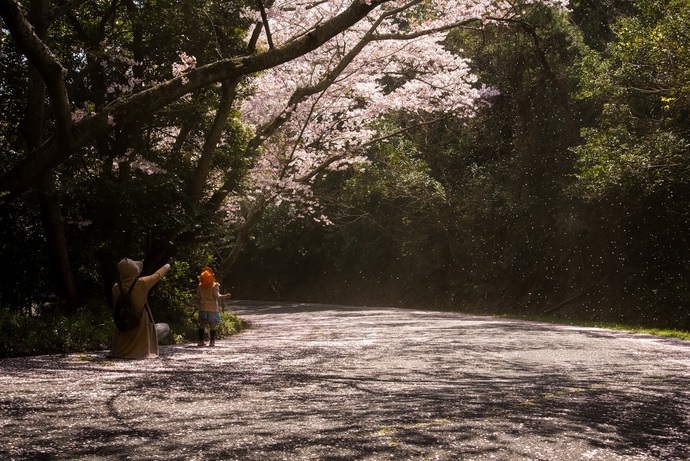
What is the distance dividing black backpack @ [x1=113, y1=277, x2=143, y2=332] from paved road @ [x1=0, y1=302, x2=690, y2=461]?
0.63 meters

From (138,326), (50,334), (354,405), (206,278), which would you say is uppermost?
(206,278)

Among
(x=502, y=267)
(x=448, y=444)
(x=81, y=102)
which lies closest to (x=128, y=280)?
(x=448, y=444)

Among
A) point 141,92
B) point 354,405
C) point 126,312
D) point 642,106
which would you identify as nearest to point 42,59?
point 141,92

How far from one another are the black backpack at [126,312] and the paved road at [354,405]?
63cm

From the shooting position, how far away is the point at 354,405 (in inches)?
292

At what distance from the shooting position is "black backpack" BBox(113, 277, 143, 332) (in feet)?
38.3

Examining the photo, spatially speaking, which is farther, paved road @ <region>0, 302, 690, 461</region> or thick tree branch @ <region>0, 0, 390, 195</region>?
thick tree branch @ <region>0, 0, 390, 195</region>

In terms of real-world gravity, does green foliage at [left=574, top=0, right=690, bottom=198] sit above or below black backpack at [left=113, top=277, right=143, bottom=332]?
above

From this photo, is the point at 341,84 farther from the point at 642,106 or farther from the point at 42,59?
the point at 42,59

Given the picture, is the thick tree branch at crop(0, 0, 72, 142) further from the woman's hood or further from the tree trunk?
the tree trunk

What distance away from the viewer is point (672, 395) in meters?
8.24

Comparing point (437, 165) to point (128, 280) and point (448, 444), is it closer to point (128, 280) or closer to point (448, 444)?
point (128, 280)


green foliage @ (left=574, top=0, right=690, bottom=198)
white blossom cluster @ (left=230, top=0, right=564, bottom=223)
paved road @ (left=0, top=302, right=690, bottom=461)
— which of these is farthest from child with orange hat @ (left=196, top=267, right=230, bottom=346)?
green foliage @ (left=574, top=0, right=690, bottom=198)

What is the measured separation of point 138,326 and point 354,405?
18.4ft
